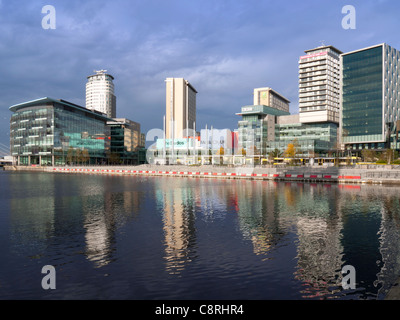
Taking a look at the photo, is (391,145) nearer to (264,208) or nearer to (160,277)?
(264,208)

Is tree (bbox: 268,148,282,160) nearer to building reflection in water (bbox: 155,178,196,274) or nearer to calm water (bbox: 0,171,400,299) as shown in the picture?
calm water (bbox: 0,171,400,299)

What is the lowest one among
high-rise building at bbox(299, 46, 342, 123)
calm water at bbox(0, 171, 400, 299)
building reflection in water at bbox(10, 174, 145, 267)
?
calm water at bbox(0, 171, 400, 299)

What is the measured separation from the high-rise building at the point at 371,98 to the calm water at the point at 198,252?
142 metres

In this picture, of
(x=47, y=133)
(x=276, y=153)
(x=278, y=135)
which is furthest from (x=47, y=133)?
(x=278, y=135)

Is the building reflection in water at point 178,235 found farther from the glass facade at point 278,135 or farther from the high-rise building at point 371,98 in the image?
the high-rise building at point 371,98

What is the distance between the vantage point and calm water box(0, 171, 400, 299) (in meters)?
→ 12.6

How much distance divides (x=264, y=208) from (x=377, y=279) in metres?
→ 19.5

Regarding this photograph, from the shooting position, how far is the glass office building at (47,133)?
16975 cm

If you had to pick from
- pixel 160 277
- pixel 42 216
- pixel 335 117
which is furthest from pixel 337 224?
pixel 335 117

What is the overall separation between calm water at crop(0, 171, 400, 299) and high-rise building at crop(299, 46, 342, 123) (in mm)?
162222

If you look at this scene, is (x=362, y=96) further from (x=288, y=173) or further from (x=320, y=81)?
(x=288, y=173)

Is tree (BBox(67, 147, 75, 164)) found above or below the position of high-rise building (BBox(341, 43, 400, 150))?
below

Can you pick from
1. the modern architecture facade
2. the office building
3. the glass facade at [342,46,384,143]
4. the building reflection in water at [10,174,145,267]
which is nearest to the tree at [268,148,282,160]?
the office building

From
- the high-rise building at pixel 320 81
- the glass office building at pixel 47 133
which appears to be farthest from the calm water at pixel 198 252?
the high-rise building at pixel 320 81
